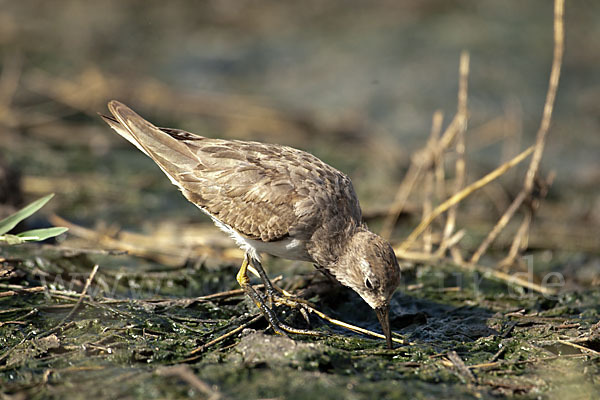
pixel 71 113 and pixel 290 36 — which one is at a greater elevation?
pixel 290 36

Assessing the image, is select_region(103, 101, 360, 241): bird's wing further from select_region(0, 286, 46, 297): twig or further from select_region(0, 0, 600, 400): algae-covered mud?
select_region(0, 286, 46, 297): twig

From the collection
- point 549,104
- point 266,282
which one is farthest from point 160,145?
point 549,104

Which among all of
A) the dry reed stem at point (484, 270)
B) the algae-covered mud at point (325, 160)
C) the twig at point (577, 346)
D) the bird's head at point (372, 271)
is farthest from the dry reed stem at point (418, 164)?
the twig at point (577, 346)

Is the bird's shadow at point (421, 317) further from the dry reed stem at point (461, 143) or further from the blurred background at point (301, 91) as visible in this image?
the blurred background at point (301, 91)

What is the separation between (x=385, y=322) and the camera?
17.1 feet

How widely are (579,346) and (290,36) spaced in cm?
Answer: 1072

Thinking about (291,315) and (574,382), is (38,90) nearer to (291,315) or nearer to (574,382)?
(291,315)

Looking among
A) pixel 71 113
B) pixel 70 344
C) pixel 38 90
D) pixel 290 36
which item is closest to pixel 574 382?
pixel 70 344

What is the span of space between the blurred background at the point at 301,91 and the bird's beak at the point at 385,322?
3181mm

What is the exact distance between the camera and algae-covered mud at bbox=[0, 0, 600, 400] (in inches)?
180

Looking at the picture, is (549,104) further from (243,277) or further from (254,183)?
(243,277)

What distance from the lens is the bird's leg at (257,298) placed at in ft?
16.6

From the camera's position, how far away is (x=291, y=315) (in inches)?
211

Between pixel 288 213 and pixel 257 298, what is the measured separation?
722mm
